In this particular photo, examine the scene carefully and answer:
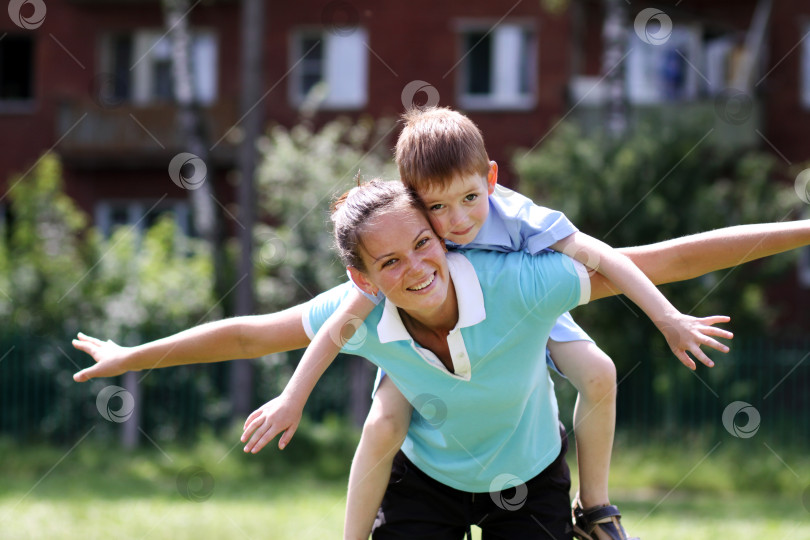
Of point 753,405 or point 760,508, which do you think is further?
point 753,405

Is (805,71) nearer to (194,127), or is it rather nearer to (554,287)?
(194,127)

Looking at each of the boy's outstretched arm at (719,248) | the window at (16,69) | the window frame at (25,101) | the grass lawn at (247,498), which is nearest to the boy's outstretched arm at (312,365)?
the boy's outstretched arm at (719,248)

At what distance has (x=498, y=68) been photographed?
58.2 feet

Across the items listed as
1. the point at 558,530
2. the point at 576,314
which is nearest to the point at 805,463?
the point at 576,314

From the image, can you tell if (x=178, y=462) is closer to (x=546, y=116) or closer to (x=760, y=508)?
(x=760, y=508)

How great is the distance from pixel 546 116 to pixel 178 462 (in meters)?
9.25

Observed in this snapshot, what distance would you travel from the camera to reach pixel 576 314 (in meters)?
12.2

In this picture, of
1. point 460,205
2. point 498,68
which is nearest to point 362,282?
point 460,205

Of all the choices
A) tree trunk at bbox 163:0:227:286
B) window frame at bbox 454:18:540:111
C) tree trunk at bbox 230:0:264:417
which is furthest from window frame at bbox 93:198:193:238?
tree trunk at bbox 230:0:264:417

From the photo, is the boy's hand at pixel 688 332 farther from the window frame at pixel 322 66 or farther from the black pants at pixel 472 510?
the window frame at pixel 322 66

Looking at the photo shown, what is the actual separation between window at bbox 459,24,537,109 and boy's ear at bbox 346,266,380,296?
14763 millimetres

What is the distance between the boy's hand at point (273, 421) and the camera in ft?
10.4

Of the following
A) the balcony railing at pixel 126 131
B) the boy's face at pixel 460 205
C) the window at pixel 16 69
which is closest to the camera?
the boy's face at pixel 460 205

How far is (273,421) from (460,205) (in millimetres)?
945
